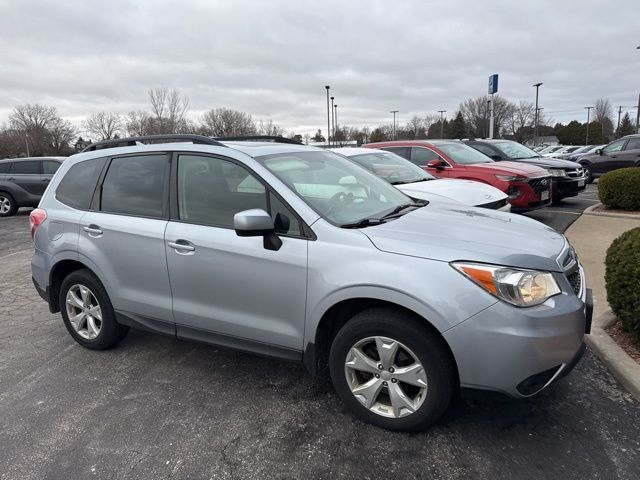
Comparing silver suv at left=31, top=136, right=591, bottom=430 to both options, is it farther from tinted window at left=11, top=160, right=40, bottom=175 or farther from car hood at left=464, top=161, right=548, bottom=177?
tinted window at left=11, top=160, right=40, bottom=175

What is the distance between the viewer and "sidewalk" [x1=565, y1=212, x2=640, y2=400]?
130 inches

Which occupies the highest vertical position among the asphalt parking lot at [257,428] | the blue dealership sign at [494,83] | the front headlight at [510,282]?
the blue dealership sign at [494,83]

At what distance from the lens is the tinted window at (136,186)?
11.6ft

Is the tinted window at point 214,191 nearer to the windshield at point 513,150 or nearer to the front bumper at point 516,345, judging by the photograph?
the front bumper at point 516,345

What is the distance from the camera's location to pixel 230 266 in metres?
3.05

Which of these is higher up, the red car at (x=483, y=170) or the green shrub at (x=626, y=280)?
the red car at (x=483, y=170)

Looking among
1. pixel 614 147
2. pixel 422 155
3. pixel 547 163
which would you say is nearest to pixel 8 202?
pixel 422 155

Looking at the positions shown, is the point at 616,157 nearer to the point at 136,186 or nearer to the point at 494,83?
the point at 494,83

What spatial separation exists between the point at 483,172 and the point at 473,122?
74617mm

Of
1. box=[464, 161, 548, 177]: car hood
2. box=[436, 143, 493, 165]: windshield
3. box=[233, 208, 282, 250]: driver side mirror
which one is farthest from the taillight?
box=[436, 143, 493, 165]: windshield

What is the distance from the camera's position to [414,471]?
8.04ft

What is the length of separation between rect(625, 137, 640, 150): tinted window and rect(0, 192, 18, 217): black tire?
740 inches

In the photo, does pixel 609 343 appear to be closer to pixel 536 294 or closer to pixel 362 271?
pixel 536 294

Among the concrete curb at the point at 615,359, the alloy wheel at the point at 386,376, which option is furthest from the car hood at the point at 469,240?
the concrete curb at the point at 615,359
